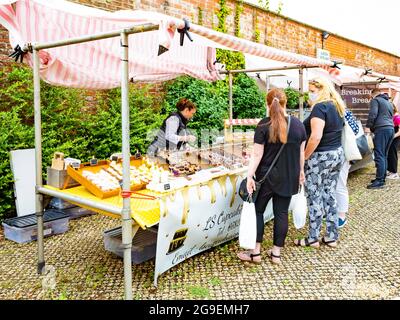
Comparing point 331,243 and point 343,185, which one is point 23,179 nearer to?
point 331,243

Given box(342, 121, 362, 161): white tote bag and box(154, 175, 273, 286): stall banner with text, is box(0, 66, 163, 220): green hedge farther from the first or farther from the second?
box(342, 121, 362, 161): white tote bag

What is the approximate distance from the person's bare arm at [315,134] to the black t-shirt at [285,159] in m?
0.34

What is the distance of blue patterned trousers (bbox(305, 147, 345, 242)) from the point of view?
422 cm

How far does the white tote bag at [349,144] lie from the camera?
176 inches

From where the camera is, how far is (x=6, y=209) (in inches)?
202

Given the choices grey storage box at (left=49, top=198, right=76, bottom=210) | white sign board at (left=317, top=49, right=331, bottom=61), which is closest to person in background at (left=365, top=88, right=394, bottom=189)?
grey storage box at (left=49, top=198, right=76, bottom=210)

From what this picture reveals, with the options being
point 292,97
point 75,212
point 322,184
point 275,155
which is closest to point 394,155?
point 292,97

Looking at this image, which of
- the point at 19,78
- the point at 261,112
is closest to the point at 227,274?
the point at 19,78

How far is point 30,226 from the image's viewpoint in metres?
4.74

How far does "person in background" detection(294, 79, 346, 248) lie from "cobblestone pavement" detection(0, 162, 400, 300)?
1.47 ft

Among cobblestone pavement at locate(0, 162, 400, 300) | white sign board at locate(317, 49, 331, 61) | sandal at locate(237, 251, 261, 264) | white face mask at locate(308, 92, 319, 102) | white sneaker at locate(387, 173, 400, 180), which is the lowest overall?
cobblestone pavement at locate(0, 162, 400, 300)

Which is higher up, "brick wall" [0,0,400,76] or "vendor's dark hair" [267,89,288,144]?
"brick wall" [0,0,400,76]
